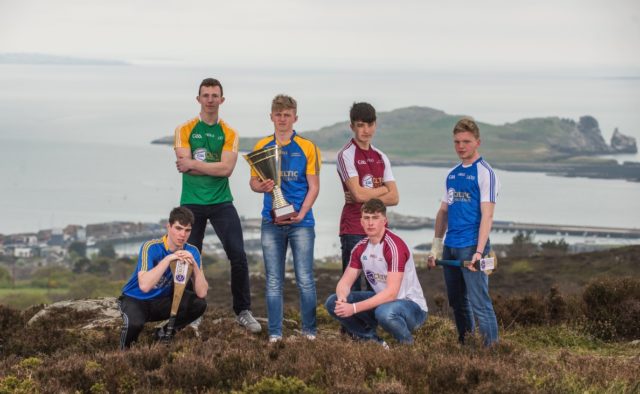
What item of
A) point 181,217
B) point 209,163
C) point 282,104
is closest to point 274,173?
point 282,104

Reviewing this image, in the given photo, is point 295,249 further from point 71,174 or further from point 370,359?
point 71,174

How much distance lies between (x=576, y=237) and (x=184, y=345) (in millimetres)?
112302

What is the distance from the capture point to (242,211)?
13488 cm

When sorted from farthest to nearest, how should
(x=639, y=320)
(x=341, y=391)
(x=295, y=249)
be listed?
(x=639, y=320)
(x=295, y=249)
(x=341, y=391)

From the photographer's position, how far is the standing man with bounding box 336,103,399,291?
823 cm

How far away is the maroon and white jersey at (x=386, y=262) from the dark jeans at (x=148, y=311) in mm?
1471

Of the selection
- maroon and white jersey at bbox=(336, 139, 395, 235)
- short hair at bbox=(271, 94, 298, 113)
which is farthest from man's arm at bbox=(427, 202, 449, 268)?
short hair at bbox=(271, 94, 298, 113)

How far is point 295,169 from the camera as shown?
829 centimetres

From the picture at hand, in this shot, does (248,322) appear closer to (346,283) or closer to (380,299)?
(346,283)

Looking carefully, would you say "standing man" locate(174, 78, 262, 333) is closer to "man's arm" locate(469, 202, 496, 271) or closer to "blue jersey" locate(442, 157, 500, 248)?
"blue jersey" locate(442, 157, 500, 248)

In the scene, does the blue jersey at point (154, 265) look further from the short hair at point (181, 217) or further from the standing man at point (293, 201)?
the standing man at point (293, 201)

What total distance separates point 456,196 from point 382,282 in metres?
0.99

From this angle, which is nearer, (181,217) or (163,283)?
(181,217)

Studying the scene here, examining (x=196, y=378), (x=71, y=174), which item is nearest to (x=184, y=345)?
(x=196, y=378)
